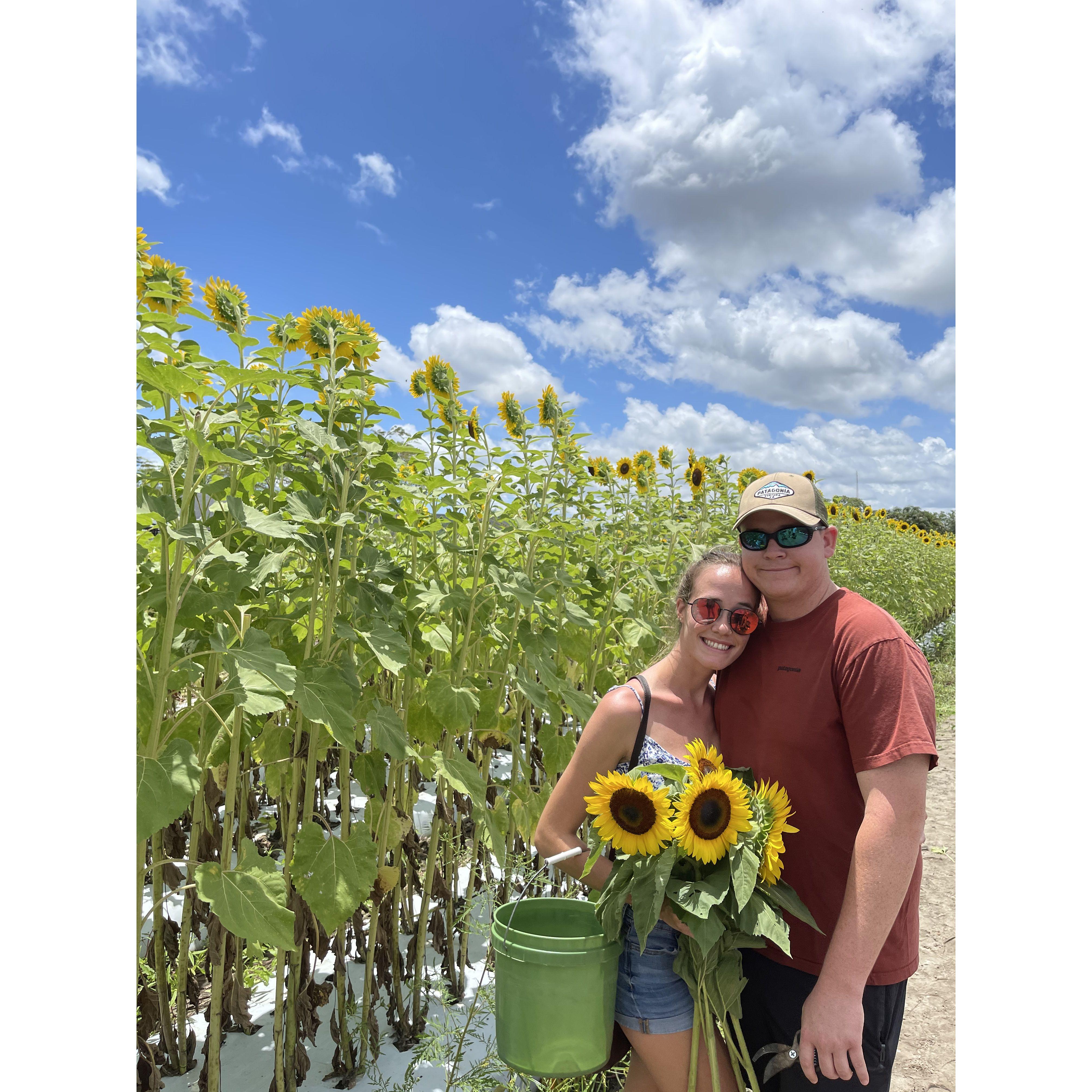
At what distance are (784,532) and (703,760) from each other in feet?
1.60

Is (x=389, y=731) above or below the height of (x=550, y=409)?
below

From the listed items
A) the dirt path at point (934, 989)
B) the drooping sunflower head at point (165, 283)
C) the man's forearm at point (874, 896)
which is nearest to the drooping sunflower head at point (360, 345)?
the drooping sunflower head at point (165, 283)

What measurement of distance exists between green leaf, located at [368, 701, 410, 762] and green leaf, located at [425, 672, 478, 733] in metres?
0.11

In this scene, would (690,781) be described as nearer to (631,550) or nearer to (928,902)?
(631,550)

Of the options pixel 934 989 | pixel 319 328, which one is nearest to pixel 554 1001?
pixel 319 328

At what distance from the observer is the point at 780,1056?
4.80 feet

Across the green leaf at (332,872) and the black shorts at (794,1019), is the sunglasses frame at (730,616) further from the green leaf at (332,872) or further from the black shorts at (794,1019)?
the green leaf at (332,872)

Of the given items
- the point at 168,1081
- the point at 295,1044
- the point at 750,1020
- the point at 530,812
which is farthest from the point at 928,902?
the point at 168,1081

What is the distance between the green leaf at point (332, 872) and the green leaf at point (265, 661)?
1.56 feet

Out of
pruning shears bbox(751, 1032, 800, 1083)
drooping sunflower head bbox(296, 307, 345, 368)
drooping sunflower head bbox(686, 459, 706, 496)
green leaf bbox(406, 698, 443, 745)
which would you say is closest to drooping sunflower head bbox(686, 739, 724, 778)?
pruning shears bbox(751, 1032, 800, 1083)

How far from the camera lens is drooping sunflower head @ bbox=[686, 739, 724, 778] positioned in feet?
4.63

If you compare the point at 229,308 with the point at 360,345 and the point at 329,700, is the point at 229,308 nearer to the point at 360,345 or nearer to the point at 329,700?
the point at 360,345

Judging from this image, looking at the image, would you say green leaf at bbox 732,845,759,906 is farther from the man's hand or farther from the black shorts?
the black shorts
